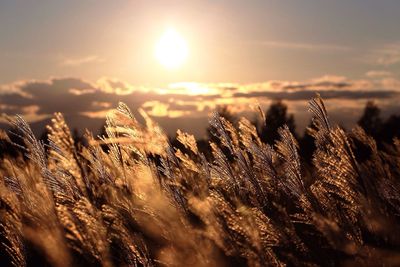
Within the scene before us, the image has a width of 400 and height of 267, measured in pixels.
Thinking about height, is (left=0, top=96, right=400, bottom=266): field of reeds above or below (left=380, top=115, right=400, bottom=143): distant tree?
above

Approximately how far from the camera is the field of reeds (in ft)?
9.98

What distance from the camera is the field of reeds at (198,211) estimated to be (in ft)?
9.98

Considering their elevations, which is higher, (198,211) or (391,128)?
(198,211)

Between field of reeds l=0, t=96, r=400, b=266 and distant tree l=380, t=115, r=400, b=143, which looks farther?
distant tree l=380, t=115, r=400, b=143

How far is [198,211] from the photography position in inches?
133

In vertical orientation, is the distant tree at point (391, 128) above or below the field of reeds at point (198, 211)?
below

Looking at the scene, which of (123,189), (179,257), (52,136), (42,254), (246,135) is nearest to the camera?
(179,257)

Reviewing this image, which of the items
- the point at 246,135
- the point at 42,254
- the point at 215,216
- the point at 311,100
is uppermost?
the point at 311,100

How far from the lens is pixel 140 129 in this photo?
3750 millimetres

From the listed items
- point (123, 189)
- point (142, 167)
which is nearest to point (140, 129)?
point (142, 167)

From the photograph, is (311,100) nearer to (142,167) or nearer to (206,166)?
(206,166)

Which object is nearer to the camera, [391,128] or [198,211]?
[198,211]

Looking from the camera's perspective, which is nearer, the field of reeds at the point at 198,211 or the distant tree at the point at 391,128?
the field of reeds at the point at 198,211

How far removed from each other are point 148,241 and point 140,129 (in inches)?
29.5
